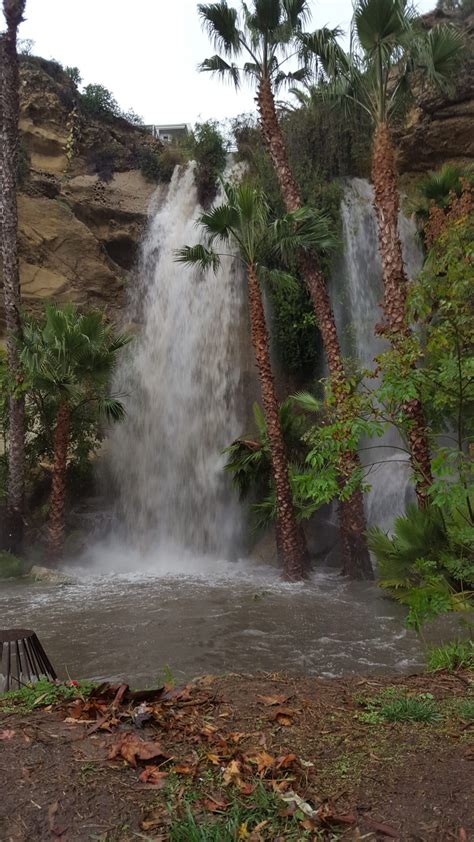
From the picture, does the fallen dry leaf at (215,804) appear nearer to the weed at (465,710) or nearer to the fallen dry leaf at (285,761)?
the fallen dry leaf at (285,761)

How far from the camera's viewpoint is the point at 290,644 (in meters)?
7.54

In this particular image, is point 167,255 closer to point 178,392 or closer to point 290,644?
point 178,392

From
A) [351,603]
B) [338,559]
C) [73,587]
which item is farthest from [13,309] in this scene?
[351,603]

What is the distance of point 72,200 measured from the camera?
22516mm

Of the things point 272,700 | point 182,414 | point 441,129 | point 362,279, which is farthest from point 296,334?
point 272,700

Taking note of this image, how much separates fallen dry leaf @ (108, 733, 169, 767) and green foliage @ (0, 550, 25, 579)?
11641 mm

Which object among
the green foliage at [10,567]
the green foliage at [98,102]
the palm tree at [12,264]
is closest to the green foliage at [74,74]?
the green foliage at [98,102]

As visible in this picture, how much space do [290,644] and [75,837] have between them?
552 centimetres

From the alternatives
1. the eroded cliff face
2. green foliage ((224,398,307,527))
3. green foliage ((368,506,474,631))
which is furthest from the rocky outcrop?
green foliage ((368,506,474,631))

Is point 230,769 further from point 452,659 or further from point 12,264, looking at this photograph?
point 12,264

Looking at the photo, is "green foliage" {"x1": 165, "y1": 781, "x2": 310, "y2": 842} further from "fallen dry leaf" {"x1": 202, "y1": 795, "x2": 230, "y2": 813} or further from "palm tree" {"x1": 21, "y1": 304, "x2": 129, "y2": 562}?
"palm tree" {"x1": 21, "y1": 304, "x2": 129, "y2": 562}

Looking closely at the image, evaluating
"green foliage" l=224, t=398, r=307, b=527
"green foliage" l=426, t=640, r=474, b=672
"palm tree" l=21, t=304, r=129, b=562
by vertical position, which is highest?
"palm tree" l=21, t=304, r=129, b=562

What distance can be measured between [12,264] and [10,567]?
25.4 ft

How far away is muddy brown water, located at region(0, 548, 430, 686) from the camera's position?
6746 millimetres
